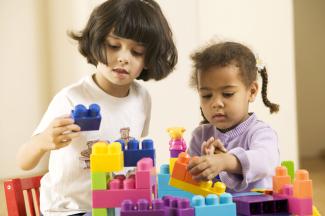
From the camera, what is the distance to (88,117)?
80 cm

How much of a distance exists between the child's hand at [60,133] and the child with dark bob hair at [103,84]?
115mm

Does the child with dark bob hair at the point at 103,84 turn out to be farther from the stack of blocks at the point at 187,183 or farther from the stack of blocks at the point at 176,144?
the stack of blocks at the point at 187,183

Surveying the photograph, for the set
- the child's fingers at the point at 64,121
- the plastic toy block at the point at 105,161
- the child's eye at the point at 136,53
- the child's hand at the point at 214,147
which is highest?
the child's eye at the point at 136,53

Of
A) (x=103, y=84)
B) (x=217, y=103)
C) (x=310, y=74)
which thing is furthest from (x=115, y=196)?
(x=310, y=74)

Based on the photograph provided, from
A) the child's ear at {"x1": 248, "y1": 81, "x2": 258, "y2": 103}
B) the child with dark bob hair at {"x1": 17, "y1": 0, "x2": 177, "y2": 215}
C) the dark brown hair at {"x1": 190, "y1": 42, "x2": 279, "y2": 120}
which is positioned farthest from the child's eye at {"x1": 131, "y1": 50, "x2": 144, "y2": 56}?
the child's ear at {"x1": 248, "y1": 81, "x2": 258, "y2": 103}

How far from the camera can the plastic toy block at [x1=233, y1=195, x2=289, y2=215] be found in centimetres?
76

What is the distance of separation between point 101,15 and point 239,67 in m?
0.31

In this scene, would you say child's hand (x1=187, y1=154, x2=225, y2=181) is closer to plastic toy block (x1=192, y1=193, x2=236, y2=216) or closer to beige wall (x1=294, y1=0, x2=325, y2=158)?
plastic toy block (x1=192, y1=193, x2=236, y2=216)

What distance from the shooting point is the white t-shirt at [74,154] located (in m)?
1.11

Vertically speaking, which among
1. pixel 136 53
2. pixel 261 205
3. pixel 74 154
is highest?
pixel 136 53

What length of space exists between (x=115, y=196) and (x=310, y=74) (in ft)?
8.70

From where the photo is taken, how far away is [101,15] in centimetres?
114

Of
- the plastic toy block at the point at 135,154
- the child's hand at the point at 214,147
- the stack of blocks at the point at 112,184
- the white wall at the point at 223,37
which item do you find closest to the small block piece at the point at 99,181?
the stack of blocks at the point at 112,184

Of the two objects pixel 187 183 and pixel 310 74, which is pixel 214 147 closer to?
pixel 187 183
